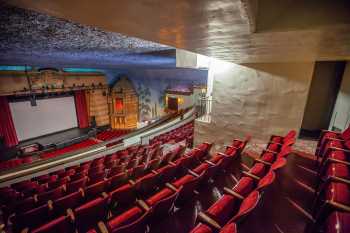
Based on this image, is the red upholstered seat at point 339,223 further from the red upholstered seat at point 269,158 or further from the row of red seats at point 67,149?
the row of red seats at point 67,149

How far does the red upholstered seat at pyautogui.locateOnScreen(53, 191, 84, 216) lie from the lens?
2488 mm

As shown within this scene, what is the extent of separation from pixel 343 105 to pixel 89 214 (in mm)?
5886

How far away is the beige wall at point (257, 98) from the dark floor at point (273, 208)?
1.69m

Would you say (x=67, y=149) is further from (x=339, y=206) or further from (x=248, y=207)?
(x=339, y=206)

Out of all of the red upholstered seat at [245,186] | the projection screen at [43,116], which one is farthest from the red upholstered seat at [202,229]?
the projection screen at [43,116]

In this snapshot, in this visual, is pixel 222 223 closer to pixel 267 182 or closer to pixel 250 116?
pixel 267 182

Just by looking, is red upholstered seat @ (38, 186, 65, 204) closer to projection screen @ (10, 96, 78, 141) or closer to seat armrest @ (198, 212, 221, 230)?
seat armrest @ (198, 212, 221, 230)

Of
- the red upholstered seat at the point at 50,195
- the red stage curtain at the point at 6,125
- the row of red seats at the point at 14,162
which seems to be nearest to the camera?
the red upholstered seat at the point at 50,195

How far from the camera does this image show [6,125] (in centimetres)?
875

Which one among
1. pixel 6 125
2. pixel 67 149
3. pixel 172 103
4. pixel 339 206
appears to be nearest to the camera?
pixel 339 206

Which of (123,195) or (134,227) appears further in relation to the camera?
(123,195)

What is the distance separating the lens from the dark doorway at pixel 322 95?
4506mm

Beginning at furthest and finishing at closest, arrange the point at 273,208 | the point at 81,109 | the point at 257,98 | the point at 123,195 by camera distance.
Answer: the point at 81,109, the point at 257,98, the point at 123,195, the point at 273,208

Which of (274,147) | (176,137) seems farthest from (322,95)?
(176,137)
